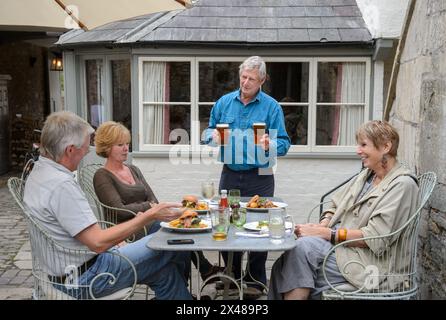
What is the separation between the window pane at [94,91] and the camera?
814 cm

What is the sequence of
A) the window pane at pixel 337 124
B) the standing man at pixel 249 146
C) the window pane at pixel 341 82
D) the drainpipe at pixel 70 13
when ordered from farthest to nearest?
the window pane at pixel 337 124, the window pane at pixel 341 82, the drainpipe at pixel 70 13, the standing man at pixel 249 146

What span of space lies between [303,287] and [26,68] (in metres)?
12.4

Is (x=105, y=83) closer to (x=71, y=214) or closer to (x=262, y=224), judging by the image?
(x=262, y=224)

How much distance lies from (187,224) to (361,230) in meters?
1.02

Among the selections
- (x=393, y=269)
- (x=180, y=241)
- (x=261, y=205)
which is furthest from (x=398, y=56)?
(x=180, y=241)

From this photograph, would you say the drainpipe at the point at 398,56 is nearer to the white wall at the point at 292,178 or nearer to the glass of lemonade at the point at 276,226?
the white wall at the point at 292,178

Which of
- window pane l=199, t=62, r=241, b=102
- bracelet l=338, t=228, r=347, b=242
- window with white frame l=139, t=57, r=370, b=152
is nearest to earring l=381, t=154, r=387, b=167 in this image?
bracelet l=338, t=228, r=347, b=242

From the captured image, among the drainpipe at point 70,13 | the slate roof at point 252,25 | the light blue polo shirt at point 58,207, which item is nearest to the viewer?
the light blue polo shirt at point 58,207

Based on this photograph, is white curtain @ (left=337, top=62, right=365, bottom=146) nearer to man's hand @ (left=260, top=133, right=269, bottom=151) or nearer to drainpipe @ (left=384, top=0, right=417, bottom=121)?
drainpipe @ (left=384, top=0, right=417, bottom=121)

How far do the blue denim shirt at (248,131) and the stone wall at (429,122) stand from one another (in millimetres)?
1022

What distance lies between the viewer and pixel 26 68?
14.1 metres

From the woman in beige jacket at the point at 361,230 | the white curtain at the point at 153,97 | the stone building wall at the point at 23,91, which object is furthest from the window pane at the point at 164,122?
the stone building wall at the point at 23,91

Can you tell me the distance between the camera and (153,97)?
7.27 meters
